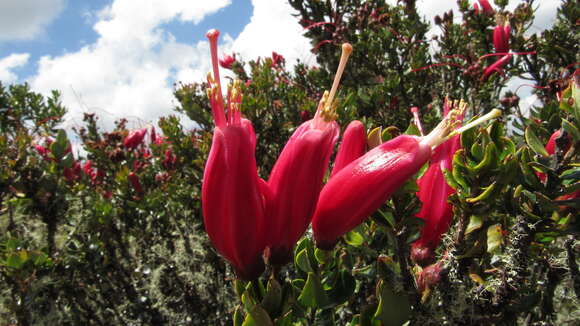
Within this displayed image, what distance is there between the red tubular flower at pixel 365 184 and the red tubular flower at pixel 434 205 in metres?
0.13

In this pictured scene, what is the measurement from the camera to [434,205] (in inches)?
36.1

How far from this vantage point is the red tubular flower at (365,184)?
2.44ft

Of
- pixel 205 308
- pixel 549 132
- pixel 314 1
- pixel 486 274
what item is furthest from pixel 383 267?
pixel 314 1

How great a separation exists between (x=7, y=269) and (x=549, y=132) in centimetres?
216

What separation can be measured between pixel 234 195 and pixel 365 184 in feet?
0.83

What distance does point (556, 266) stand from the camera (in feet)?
3.84

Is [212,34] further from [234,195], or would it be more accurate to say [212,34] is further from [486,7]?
[486,7]

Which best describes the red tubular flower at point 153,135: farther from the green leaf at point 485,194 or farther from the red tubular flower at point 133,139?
the green leaf at point 485,194

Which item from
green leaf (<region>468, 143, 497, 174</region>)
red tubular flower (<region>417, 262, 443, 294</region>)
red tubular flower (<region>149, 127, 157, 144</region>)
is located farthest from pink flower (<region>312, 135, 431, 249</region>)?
red tubular flower (<region>149, 127, 157, 144</region>)

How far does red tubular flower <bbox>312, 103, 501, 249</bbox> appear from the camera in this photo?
2.44ft

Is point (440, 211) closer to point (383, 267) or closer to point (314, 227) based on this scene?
point (383, 267)

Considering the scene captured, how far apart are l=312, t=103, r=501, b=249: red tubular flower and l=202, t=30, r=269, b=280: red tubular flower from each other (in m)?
0.13

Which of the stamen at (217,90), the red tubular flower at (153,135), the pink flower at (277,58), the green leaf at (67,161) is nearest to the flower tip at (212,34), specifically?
the stamen at (217,90)

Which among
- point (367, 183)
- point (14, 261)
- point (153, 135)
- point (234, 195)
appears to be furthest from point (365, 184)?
point (153, 135)
